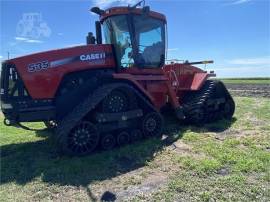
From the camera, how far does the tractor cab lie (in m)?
9.13

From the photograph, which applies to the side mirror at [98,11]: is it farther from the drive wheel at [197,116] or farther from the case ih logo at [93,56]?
the drive wheel at [197,116]

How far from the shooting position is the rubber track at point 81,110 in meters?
7.21

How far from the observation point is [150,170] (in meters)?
6.63

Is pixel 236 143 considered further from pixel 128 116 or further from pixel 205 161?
pixel 128 116

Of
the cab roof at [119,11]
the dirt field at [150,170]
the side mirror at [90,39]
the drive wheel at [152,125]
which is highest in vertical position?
the cab roof at [119,11]

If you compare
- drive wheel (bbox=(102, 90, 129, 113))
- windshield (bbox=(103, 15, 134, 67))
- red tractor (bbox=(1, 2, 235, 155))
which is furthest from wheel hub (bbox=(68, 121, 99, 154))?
windshield (bbox=(103, 15, 134, 67))

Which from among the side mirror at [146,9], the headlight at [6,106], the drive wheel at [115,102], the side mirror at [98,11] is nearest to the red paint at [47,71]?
the headlight at [6,106]

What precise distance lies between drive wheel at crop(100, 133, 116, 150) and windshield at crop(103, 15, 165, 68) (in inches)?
79.3

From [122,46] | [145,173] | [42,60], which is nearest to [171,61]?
[122,46]

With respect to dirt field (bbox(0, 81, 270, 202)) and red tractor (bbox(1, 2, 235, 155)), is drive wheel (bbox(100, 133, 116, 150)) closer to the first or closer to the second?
red tractor (bbox(1, 2, 235, 155))

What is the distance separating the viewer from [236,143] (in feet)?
Answer: 27.0

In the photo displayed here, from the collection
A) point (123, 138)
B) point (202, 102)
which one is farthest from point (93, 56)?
point (202, 102)

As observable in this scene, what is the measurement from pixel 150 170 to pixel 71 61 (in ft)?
10.0

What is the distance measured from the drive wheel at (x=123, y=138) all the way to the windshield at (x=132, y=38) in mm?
1854
